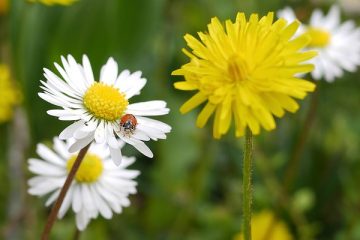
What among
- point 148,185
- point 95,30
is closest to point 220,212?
point 148,185

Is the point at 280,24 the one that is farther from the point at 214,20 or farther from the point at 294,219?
the point at 294,219

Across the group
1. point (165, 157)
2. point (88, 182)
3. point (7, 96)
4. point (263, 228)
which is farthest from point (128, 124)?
point (165, 157)

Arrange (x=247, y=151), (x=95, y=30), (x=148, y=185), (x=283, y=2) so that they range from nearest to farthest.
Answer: (x=247, y=151), (x=95, y=30), (x=148, y=185), (x=283, y=2)

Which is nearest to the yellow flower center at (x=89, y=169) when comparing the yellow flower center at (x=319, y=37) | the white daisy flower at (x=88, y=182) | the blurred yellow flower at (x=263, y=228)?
the white daisy flower at (x=88, y=182)

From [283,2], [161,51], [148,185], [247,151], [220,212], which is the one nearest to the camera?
[247,151]

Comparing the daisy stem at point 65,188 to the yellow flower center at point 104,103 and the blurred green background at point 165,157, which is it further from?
the blurred green background at point 165,157

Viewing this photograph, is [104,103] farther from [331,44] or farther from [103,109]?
[331,44]

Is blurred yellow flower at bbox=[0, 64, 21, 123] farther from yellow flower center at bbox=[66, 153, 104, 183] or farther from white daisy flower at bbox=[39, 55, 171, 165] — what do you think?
white daisy flower at bbox=[39, 55, 171, 165]
